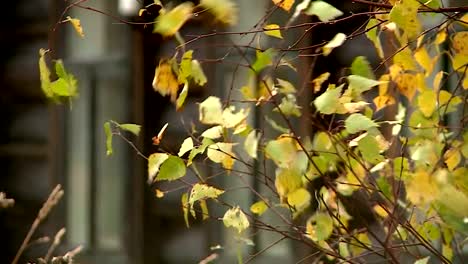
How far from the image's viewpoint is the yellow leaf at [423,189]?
132 cm

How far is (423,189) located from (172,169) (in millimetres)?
587

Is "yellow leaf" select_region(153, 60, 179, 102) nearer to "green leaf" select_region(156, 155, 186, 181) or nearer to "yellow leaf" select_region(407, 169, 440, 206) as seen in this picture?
"green leaf" select_region(156, 155, 186, 181)

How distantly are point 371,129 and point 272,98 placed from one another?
209mm

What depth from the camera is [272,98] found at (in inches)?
72.1

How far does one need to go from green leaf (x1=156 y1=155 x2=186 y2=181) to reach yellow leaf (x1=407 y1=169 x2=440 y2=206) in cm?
55

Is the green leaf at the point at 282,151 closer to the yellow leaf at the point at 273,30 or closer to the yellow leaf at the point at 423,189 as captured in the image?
the yellow leaf at the point at 273,30

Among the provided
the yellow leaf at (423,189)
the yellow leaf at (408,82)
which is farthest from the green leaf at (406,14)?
the yellow leaf at (408,82)

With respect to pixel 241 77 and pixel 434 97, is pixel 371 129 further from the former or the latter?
pixel 241 77

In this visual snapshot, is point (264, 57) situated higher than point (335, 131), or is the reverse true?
point (264, 57)

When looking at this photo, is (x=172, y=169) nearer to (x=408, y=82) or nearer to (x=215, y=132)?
(x=215, y=132)

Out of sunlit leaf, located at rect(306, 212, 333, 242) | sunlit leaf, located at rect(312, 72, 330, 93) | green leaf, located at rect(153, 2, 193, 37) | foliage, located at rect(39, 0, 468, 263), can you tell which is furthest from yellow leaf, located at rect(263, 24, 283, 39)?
sunlit leaf, located at rect(306, 212, 333, 242)

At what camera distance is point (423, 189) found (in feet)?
4.33

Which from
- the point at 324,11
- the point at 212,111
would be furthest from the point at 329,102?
the point at 212,111

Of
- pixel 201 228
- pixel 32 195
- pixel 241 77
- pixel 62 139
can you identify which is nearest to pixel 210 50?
pixel 241 77
